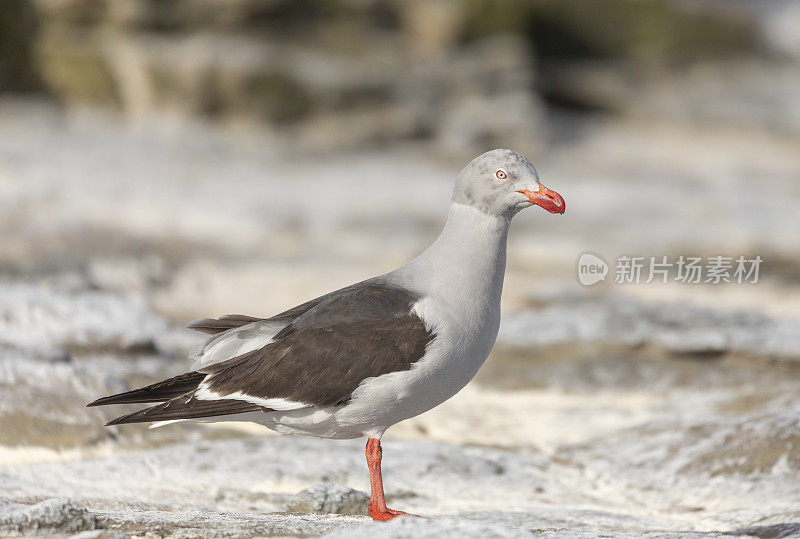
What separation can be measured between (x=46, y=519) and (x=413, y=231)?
907 cm

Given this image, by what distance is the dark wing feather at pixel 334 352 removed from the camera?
4367mm

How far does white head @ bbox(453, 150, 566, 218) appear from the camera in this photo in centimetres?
456

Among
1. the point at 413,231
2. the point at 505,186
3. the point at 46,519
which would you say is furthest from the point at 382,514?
the point at 413,231

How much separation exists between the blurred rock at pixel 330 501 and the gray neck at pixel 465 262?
3.76 ft

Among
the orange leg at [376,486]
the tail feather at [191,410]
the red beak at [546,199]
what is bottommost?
the orange leg at [376,486]

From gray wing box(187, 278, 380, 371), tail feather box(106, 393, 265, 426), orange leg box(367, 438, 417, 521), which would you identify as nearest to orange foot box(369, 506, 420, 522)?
orange leg box(367, 438, 417, 521)

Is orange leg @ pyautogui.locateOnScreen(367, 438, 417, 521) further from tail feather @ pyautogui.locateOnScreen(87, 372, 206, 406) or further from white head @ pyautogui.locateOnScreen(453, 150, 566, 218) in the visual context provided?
white head @ pyautogui.locateOnScreen(453, 150, 566, 218)

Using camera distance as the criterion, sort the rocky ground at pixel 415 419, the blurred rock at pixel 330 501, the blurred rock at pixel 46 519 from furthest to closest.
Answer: the rocky ground at pixel 415 419 → the blurred rock at pixel 330 501 → the blurred rock at pixel 46 519

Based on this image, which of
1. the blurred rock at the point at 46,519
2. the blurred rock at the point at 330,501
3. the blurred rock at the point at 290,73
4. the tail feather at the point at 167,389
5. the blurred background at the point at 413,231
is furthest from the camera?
the blurred rock at the point at 290,73

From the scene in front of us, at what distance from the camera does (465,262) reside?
4.57m

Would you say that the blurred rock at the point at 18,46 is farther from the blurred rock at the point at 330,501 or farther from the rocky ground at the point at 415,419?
the blurred rock at the point at 330,501

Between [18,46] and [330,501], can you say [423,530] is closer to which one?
[330,501]

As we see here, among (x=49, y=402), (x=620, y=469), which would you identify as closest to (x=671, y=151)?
(x=620, y=469)

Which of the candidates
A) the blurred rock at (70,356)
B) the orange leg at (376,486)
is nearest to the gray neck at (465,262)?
the orange leg at (376,486)
